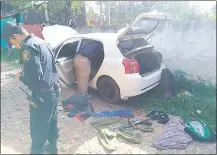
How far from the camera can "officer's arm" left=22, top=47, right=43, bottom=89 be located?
2.22m

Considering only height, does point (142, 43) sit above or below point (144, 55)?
above

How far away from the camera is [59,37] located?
5863 millimetres

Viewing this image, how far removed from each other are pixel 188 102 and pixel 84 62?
2322 mm

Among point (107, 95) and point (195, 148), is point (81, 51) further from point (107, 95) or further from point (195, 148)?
point (195, 148)

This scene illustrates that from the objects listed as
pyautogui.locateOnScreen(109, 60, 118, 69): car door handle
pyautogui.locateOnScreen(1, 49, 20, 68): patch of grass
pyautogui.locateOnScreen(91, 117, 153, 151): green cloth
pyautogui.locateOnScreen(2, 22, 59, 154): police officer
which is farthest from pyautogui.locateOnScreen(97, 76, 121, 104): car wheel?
pyautogui.locateOnScreen(1, 49, 20, 68): patch of grass

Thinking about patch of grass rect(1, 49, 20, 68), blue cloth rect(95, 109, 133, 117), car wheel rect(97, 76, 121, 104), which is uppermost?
patch of grass rect(1, 49, 20, 68)

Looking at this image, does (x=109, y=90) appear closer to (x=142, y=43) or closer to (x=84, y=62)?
(x=84, y=62)

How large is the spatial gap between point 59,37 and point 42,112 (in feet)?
12.3

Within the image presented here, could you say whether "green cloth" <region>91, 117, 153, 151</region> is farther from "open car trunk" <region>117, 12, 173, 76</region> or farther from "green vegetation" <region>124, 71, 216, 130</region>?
"open car trunk" <region>117, 12, 173, 76</region>

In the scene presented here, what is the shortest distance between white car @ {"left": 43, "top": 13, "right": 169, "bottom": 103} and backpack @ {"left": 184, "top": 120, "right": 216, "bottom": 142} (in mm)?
1104

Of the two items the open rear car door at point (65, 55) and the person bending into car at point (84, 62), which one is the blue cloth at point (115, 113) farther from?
the open rear car door at point (65, 55)

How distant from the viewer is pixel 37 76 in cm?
224

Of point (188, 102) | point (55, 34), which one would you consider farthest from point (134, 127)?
point (55, 34)

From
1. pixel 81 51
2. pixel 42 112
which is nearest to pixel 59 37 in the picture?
pixel 81 51
